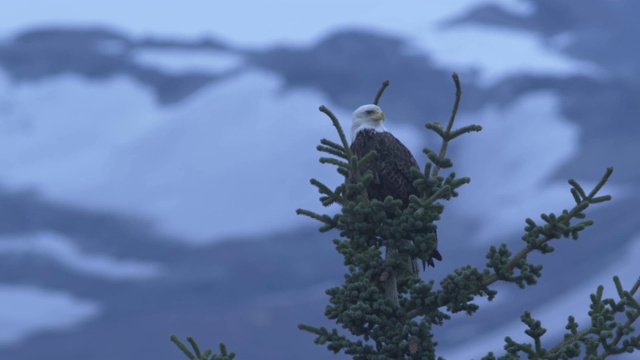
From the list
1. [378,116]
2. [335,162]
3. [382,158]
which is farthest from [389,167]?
[335,162]

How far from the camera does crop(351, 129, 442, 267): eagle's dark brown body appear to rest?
7281 millimetres

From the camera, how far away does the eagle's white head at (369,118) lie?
780 cm

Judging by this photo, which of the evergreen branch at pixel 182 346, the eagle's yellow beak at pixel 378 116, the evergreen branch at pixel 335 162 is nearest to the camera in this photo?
the evergreen branch at pixel 182 346

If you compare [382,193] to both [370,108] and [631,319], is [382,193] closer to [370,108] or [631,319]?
[370,108]

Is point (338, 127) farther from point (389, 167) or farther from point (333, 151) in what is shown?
point (389, 167)

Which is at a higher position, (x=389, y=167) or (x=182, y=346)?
(x=389, y=167)

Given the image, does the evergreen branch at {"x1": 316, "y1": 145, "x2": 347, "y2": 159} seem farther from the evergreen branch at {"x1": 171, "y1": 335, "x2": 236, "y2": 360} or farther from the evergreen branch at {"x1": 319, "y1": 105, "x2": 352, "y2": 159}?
the evergreen branch at {"x1": 171, "y1": 335, "x2": 236, "y2": 360}

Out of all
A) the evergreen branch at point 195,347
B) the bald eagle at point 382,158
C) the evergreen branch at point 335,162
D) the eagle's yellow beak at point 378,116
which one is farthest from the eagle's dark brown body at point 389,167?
the evergreen branch at point 195,347

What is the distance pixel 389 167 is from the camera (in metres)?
7.38

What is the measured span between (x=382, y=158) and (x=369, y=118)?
1.85 ft

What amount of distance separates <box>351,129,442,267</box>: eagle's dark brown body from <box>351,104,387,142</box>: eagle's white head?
9cm

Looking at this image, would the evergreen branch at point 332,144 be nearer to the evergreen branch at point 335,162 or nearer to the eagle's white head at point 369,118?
the evergreen branch at point 335,162

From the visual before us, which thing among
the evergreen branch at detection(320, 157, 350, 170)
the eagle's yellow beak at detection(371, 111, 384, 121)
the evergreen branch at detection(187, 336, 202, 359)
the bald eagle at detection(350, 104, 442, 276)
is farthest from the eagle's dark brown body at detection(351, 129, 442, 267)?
the evergreen branch at detection(187, 336, 202, 359)

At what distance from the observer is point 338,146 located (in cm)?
623
